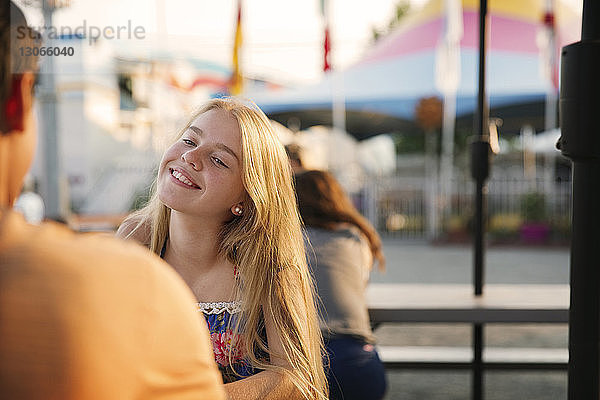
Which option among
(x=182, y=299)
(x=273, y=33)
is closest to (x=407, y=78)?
(x=273, y=33)

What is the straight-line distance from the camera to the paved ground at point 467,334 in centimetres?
410

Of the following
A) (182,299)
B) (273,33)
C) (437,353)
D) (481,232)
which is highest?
(273,33)

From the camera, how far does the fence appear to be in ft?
38.2

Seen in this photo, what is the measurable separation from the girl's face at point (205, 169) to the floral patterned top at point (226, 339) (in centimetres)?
21

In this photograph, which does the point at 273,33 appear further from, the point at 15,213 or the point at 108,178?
the point at 15,213

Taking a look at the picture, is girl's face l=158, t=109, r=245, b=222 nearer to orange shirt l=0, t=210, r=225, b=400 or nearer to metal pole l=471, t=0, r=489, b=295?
orange shirt l=0, t=210, r=225, b=400

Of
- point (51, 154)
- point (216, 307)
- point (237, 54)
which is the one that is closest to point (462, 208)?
point (237, 54)

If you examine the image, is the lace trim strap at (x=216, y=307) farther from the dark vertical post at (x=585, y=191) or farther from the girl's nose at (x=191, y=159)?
the dark vertical post at (x=585, y=191)

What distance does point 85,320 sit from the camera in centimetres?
68

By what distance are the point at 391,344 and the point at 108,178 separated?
32.7 feet

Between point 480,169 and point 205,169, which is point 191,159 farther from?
point 480,169

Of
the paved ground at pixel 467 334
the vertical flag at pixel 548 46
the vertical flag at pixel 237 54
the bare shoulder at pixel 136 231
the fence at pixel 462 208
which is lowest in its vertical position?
the paved ground at pixel 467 334

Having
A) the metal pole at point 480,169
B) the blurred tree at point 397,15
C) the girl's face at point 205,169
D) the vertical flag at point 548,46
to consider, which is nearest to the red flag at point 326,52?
the vertical flag at point 548,46

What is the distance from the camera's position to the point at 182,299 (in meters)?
0.77
